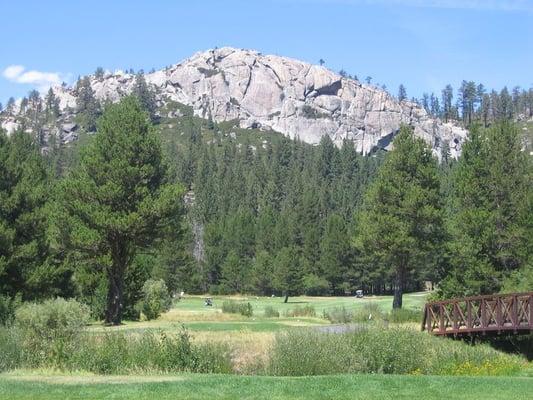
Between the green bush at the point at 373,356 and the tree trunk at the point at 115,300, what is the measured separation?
17.6 metres

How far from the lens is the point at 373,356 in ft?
70.7

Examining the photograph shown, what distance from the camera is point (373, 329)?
23203 mm

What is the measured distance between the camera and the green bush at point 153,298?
42.1m

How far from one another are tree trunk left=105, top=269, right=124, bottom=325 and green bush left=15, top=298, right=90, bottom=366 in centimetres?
1435

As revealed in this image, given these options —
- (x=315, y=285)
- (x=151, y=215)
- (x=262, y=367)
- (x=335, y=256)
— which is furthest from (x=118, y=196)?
(x=335, y=256)

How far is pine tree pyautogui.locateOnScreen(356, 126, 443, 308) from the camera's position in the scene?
4500cm

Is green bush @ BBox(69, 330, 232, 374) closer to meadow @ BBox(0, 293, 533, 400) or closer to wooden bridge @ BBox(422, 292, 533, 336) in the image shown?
meadow @ BBox(0, 293, 533, 400)

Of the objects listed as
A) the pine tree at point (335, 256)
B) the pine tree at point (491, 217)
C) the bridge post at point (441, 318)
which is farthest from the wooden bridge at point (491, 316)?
the pine tree at point (335, 256)

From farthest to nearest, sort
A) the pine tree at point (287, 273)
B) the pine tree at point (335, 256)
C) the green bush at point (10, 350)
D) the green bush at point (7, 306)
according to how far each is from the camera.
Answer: the pine tree at point (335, 256), the pine tree at point (287, 273), the green bush at point (7, 306), the green bush at point (10, 350)

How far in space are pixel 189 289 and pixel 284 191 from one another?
6813cm

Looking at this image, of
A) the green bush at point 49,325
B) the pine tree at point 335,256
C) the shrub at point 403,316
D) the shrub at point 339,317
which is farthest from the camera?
the pine tree at point 335,256

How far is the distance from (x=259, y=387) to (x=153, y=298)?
27856mm

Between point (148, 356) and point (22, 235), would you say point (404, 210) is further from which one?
point (148, 356)

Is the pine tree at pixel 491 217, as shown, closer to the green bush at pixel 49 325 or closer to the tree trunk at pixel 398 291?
the tree trunk at pixel 398 291
